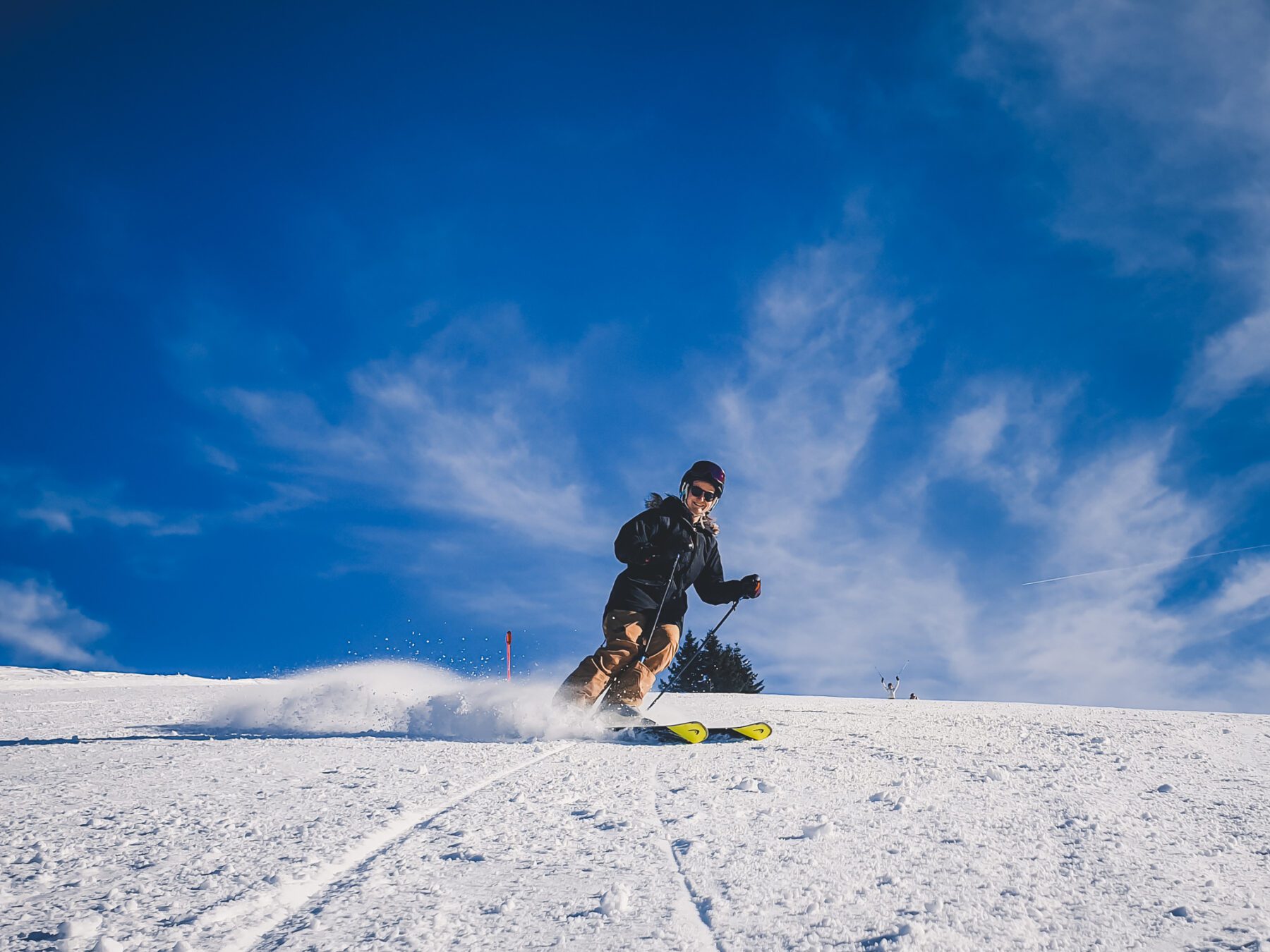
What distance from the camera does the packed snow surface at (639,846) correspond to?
1316mm

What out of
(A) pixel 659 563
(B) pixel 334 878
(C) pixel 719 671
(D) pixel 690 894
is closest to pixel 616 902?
(D) pixel 690 894

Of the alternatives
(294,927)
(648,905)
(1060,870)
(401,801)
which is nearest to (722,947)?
(648,905)

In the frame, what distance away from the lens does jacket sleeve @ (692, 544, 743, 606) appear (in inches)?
235

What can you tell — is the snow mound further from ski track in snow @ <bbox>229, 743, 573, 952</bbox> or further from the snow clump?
the snow clump

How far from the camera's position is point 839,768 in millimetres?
2832

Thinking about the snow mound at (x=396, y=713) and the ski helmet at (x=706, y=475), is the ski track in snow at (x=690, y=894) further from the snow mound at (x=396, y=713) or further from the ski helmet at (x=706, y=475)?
the ski helmet at (x=706, y=475)

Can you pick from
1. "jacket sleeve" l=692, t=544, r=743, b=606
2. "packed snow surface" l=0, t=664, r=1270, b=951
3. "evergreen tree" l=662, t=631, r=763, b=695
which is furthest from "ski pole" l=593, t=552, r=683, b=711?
"evergreen tree" l=662, t=631, r=763, b=695

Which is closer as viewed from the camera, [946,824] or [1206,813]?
[946,824]

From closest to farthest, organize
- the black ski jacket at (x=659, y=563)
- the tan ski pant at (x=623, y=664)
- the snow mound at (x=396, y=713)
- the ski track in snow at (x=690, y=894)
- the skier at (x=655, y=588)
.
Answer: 1. the ski track in snow at (x=690, y=894)
2. the snow mound at (x=396, y=713)
3. the tan ski pant at (x=623, y=664)
4. the skier at (x=655, y=588)
5. the black ski jacket at (x=659, y=563)

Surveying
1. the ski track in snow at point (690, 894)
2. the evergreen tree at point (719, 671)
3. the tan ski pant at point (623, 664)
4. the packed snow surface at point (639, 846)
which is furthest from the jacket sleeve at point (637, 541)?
the evergreen tree at point (719, 671)

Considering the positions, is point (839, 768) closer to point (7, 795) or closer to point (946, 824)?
point (946, 824)

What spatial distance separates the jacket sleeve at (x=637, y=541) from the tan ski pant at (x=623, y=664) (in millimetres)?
431

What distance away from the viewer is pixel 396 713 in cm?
524

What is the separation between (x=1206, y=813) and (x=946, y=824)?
3.22 feet
